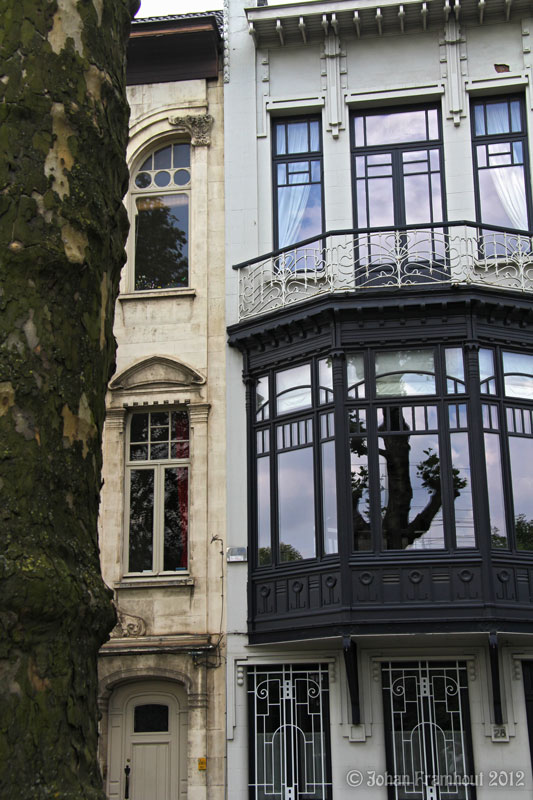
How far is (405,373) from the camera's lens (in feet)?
50.2

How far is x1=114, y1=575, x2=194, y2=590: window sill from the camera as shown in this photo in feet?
52.1

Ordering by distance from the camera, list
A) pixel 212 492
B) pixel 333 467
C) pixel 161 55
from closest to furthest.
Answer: pixel 333 467, pixel 212 492, pixel 161 55

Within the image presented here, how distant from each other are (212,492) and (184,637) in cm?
232

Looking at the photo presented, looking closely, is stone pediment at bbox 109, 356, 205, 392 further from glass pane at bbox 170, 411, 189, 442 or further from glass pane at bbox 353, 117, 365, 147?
glass pane at bbox 353, 117, 365, 147

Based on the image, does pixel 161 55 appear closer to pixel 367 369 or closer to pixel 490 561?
pixel 367 369

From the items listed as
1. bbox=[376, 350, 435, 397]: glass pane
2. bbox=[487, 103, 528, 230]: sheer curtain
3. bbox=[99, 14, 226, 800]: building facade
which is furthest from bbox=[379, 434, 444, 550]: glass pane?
bbox=[487, 103, 528, 230]: sheer curtain

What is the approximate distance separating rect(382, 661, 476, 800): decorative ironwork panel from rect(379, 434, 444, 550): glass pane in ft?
6.23

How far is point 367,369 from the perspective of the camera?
15289 millimetres

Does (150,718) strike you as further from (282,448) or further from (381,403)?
(381,403)

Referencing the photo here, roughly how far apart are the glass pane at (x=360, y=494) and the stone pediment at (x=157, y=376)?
3.12 metres

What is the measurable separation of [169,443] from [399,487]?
4.11 m

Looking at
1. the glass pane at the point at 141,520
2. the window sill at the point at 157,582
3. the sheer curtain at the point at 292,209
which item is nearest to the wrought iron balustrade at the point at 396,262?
the sheer curtain at the point at 292,209

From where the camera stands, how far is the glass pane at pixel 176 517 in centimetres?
1634

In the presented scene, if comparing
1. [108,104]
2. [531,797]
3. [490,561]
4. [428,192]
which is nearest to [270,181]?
[428,192]
